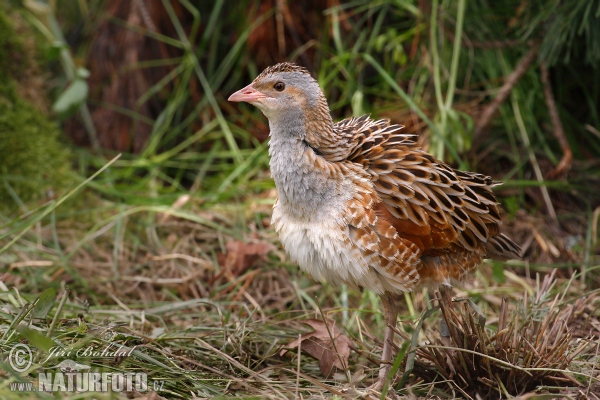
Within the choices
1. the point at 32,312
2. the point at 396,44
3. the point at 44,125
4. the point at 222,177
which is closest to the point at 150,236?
the point at 222,177

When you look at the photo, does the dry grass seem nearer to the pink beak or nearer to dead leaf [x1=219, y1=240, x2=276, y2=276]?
dead leaf [x1=219, y1=240, x2=276, y2=276]

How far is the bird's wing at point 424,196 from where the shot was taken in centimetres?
319

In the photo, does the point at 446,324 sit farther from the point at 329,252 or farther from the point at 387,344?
the point at 329,252

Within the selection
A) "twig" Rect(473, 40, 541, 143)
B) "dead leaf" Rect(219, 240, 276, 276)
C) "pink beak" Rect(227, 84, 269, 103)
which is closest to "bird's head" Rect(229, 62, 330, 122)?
"pink beak" Rect(227, 84, 269, 103)

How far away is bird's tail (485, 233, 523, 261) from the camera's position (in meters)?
3.57

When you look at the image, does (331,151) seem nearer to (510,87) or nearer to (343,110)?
(510,87)

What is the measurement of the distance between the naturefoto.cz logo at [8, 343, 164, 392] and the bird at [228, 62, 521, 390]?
924mm

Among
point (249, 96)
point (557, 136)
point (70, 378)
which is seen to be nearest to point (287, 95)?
point (249, 96)

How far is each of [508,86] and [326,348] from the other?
2550 mm

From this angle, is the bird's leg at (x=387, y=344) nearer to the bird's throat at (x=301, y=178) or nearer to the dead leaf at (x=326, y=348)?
the dead leaf at (x=326, y=348)

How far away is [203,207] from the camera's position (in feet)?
16.8

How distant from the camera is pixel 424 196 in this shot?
3219mm

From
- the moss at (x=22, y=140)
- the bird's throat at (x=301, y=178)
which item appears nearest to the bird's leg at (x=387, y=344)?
the bird's throat at (x=301, y=178)

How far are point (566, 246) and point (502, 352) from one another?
2.06 m
